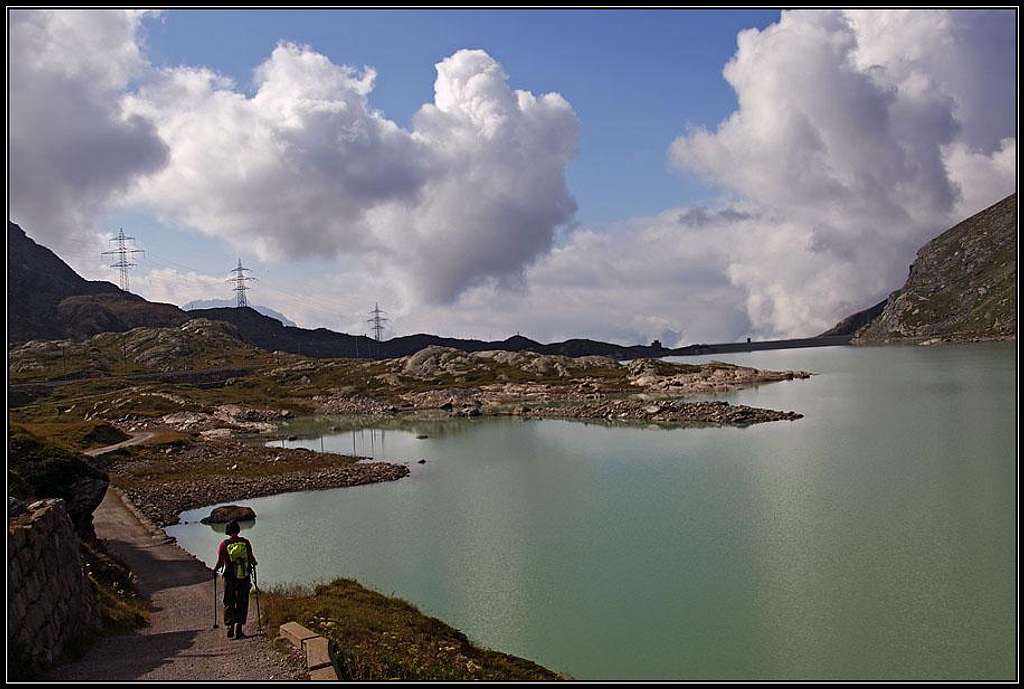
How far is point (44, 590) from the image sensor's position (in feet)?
52.2

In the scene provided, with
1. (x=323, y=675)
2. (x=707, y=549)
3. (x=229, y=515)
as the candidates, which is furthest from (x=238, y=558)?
(x=229, y=515)

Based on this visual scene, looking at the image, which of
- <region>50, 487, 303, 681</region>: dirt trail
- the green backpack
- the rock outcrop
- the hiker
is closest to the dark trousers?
the hiker

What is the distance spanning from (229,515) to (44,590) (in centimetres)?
3370

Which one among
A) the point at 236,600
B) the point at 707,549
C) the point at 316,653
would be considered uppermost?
the point at 236,600

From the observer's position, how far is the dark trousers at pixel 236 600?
17.5 metres

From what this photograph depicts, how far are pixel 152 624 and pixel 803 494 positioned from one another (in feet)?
133

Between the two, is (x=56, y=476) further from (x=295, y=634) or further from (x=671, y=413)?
(x=671, y=413)

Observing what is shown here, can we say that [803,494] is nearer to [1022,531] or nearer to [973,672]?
[1022,531]

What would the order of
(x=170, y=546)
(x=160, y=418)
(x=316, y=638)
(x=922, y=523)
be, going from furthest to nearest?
(x=160, y=418) < (x=922, y=523) < (x=170, y=546) < (x=316, y=638)

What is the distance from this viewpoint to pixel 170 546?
33.5m

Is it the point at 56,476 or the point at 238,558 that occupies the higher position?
the point at 56,476

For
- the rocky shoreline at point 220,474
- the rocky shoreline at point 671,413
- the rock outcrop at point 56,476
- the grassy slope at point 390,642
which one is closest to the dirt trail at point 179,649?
the grassy slope at point 390,642

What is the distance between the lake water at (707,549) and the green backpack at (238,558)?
409 inches

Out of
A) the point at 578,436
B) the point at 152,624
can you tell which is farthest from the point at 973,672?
the point at 578,436
